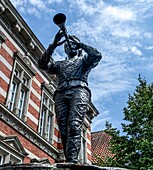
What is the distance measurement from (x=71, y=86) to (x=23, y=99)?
29.7 feet

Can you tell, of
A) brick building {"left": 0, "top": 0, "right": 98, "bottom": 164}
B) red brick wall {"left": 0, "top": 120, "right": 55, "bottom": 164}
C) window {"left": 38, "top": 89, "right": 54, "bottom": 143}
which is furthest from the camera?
window {"left": 38, "top": 89, "right": 54, "bottom": 143}

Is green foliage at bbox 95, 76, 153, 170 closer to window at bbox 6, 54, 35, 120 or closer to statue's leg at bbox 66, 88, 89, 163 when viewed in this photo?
window at bbox 6, 54, 35, 120

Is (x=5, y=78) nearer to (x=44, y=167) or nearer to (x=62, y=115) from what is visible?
(x=62, y=115)

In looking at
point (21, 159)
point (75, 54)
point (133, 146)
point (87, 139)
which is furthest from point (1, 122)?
point (87, 139)

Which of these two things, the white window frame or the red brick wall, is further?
the white window frame

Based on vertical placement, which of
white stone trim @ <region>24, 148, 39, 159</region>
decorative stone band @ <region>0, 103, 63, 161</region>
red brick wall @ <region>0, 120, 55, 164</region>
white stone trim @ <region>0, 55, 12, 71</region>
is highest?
white stone trim @ <region>0, 55, 12, 71</region>

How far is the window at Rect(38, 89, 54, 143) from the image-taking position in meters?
15.1

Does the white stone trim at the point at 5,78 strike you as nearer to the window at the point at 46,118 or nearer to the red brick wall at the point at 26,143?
the red brick wall at the point at 26,143

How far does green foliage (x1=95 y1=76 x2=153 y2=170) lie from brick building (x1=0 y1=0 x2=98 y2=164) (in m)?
3.27

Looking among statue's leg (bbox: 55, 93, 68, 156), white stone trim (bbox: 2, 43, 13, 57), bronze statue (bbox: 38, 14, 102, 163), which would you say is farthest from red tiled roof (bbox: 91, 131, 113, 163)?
statue's leg (bbox: 55, 93, 68, 156)

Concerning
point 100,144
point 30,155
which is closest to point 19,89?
point 30,155

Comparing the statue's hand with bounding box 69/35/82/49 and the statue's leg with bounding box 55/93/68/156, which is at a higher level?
the statue's hand with bounding box 69/35/82/49

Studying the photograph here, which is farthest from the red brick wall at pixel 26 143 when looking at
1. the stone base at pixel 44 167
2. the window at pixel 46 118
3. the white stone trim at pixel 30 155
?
the stone base at pixel 44 167

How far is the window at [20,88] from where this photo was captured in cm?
1283
